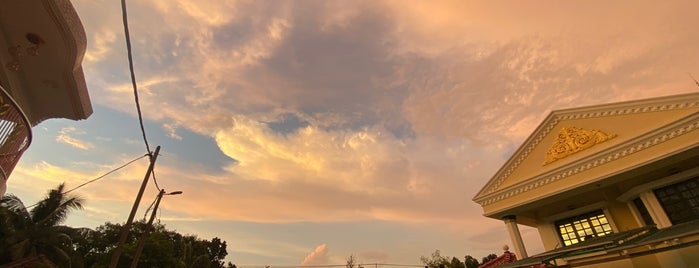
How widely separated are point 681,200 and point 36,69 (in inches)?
779

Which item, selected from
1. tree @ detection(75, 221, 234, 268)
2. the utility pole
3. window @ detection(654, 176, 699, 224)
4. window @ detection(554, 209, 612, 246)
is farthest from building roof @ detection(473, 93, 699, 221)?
tree @ detection(75, 221, 234, 268)

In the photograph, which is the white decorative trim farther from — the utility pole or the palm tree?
the palm tree

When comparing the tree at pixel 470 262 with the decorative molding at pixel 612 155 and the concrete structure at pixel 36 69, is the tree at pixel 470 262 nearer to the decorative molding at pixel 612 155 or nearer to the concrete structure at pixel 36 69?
→ the decorative molding at pixel 612 155

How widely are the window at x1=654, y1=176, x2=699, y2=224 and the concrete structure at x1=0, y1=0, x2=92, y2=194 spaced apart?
1784 centimetres

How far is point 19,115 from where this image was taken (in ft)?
20.6

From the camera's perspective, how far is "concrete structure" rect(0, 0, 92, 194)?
6.46m

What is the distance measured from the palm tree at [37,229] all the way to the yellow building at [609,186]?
26.9 metres

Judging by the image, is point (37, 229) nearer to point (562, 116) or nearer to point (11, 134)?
point (11, 134)

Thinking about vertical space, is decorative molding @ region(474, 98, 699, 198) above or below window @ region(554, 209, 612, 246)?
above

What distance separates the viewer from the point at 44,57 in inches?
325

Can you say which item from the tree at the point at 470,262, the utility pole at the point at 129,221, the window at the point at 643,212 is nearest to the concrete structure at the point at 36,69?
the utility pole at the point at 129,221

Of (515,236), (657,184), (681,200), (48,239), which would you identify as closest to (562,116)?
(657,184)

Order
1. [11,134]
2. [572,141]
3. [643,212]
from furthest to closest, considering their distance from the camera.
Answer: [572,141] → [643,212] → [11,134]

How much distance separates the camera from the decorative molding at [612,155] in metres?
9.62
